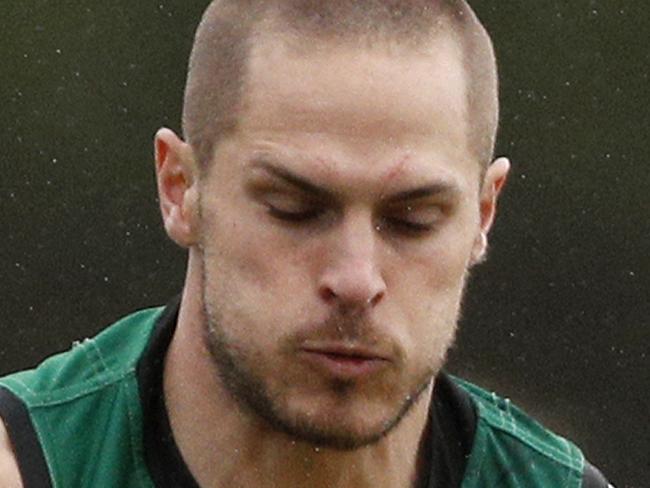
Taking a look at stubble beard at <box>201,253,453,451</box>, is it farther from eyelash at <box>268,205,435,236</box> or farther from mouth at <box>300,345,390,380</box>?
eyelash at <box>268,205,435,236</box>

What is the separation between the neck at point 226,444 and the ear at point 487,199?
0.39 m


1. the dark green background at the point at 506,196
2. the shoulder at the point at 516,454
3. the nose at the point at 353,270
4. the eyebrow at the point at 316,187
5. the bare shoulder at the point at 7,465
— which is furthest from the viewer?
the dark green background at the point at 506,196

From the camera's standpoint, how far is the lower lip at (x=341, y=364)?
4.09 m

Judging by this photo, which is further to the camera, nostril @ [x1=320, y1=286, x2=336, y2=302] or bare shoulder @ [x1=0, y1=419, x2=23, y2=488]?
bare shoulder @ [x1=0, y1=419, x2=23, y2=488]

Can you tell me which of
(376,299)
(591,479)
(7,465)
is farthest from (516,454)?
(7,465)

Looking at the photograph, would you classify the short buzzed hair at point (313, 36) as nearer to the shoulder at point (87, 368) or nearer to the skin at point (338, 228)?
the skin at point (338, 228)

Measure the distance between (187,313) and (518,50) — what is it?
416 centimetres

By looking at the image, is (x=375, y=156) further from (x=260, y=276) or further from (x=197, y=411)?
(x=197, y=411)

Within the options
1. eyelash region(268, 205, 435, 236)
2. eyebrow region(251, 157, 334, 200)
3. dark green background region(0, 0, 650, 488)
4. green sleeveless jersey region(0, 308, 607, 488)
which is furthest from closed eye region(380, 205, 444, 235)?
dark green background region(0, 0, 650, 488)

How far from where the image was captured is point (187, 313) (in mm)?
4449

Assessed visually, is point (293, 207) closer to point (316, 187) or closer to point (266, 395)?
point (316, 187)

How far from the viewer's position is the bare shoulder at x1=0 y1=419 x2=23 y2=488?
422 centimetres

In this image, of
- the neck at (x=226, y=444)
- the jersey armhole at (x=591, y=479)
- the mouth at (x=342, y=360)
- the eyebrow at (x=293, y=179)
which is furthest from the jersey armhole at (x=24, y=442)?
the jersey armhole at (x=591, y=479)

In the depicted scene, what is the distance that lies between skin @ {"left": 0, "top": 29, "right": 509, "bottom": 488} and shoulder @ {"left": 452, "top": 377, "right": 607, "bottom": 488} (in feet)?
1.15
